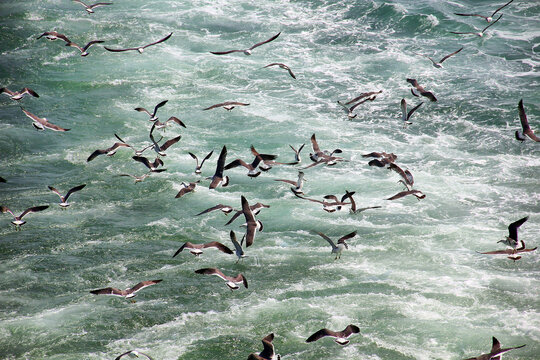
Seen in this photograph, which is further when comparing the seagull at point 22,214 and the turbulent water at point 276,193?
the seagull at point 22,214

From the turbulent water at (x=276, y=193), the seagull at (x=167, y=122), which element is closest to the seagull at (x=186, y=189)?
the turbulent water at (x=276, y=193)

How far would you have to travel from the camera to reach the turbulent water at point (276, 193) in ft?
31.3

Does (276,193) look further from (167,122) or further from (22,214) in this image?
(22,214)

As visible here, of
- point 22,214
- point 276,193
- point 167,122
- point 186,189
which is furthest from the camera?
point 167,122

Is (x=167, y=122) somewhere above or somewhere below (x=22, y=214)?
below

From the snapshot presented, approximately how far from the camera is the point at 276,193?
1485cm

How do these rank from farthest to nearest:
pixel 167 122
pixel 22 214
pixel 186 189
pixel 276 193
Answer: pixel 167 122, pixel 276 193, pixel 186 189, pixel 22 214

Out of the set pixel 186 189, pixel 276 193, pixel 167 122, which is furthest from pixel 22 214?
pixel 276 193

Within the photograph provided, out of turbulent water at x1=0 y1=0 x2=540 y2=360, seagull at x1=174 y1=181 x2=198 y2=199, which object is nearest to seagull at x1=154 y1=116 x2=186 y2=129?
turbulent water at x1=0 y1=0 x2=540 y2=360

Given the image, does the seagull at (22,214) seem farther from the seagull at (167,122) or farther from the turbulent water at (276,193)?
the seagull at (167,122)

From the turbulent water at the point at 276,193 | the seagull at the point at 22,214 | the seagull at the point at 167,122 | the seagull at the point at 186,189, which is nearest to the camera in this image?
the turbulent water at the point at 276,193

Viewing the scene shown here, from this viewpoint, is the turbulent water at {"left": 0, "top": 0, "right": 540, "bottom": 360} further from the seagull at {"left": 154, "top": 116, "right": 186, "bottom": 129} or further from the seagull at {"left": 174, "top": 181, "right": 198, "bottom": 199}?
the seagull at {"left": 154, "top": 116, "right": 186, "bottom": 129}

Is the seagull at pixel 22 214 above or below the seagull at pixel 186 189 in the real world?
above

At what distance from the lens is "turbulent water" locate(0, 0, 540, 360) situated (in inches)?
376
